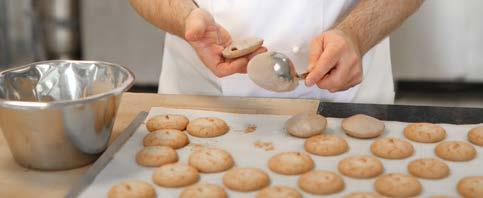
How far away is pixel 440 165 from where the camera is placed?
102 cm

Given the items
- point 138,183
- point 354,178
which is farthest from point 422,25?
point 138,183

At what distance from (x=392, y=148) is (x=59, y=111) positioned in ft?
1.80

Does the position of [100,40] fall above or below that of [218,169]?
below

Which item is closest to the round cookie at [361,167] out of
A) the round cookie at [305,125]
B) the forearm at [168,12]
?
the round cookie at [305,125]

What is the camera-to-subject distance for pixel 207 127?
1.15 meters

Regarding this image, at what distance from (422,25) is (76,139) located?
1927 mm

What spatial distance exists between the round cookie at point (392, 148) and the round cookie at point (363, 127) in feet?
0.11

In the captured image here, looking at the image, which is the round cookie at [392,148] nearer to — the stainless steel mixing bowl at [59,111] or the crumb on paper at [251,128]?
the crumb on paper at [251,128]

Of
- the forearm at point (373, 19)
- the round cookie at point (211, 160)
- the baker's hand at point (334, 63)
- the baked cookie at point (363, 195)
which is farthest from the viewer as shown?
the forearm at point (373, 19)

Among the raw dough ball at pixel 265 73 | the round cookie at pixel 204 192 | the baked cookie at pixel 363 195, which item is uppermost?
the raw dough ball at pixel 265 73

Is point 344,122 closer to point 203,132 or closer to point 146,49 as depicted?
point 203,132

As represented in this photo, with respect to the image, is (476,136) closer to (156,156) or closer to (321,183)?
(321,183)

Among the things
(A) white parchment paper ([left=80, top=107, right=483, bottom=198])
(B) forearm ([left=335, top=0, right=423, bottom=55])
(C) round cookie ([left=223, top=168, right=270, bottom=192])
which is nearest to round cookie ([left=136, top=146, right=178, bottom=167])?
(A) white parchment paper ([left=80, top=107, right=483, bottom=198])

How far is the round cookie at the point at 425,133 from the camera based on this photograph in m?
1.13
